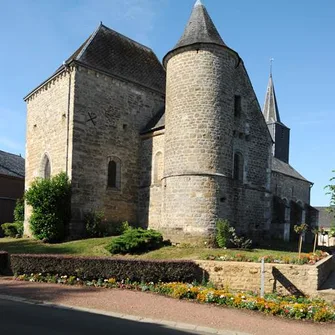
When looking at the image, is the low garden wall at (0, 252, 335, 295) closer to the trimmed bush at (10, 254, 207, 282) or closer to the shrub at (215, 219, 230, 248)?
the trimmed bush at (10, 254, 207, 282)

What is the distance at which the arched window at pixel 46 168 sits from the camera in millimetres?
22969

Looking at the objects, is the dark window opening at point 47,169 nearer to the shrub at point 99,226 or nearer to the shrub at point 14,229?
the shrub at point 14,229

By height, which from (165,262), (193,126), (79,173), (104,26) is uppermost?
(104,26)

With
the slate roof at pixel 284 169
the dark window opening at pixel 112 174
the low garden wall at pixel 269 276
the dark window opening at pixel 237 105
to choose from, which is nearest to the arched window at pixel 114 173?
the dark window opening at pixel 112 174

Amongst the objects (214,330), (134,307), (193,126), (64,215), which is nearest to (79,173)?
(64,215)

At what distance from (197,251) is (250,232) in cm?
571

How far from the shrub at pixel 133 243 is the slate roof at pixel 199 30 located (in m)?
9.69

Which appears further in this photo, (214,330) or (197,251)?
(197,251)

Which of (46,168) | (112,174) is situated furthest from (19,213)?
(112,174)

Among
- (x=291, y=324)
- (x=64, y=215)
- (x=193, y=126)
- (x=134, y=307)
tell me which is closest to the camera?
(x=291, y=324)

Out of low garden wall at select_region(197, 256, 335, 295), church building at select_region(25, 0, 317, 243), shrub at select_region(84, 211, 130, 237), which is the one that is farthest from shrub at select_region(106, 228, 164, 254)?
low garden wall at select_region(197, 256, 335, 295)

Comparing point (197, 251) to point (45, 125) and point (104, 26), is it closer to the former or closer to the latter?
point (45, 125)

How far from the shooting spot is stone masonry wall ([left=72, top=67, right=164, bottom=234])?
66.6ft

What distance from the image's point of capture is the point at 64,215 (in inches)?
776
